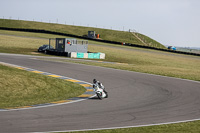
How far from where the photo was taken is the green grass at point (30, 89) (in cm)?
1647

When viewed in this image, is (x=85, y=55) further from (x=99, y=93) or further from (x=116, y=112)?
(x=116, y=112)

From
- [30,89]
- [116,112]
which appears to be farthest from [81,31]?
[116,112]

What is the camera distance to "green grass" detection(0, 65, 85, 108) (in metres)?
16.5

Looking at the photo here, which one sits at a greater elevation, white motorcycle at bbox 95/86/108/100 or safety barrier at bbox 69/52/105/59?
safety barrier at bbox 69/52/105/59

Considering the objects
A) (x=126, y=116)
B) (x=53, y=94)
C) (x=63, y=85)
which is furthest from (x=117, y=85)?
(x=126, y=116)

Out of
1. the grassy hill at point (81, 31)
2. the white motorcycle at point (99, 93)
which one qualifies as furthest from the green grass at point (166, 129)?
the grassy hill at point (81, 31)

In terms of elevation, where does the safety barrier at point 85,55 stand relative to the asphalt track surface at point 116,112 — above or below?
above

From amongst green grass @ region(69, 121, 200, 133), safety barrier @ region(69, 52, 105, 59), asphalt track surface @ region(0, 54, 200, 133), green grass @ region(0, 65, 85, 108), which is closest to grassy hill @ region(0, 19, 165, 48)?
safety barrier @ region(69, 52, 105, 59)

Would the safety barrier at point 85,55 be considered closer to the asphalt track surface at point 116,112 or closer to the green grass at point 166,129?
the asphalt track surface at point 116,112

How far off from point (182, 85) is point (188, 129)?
12617 mm

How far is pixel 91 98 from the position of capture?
17406 millimetres

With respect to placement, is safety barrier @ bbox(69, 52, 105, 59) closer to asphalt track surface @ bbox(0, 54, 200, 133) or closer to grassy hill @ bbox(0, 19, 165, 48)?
asphalt track surface @ bbox(0, 54, 200, 133)

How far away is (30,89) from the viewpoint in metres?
18.7

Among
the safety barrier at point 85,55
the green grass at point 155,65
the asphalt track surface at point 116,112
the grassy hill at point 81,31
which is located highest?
the grassy hill at point 81,31
